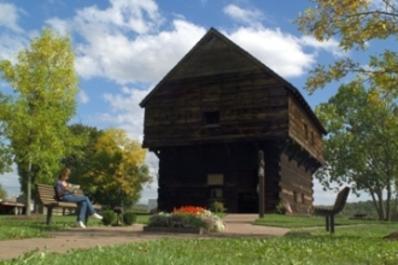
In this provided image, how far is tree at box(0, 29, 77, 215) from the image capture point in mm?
29641

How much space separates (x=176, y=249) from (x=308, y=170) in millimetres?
31810

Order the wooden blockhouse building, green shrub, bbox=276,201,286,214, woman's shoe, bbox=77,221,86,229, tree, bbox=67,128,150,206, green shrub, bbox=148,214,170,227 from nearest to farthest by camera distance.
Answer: woman's shoe, bbox=77,221,86,229, green shrub, bbox=148,214,170,227, green shrub, bbox=276,201,286,214, the wooden blockhouse building, tree, bbox=67,128,150,206

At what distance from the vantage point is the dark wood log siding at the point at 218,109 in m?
29.4

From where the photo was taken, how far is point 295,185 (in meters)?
34.1

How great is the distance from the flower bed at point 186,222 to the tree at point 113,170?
1881 inches

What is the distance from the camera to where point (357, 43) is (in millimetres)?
15188

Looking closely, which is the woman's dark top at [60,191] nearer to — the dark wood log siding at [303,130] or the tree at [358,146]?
the dark wood log siding at [303,130]

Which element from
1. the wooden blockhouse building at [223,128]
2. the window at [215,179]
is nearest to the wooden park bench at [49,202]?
the wooden blockhouse building at [223,128]

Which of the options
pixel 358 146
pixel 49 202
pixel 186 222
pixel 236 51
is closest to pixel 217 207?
pixel 236 51

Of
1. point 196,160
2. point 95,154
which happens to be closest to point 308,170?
point 196,160

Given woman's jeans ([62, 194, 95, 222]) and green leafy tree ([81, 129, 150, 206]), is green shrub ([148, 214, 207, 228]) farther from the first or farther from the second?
green leafy tree ([81, 129, 150, 206])

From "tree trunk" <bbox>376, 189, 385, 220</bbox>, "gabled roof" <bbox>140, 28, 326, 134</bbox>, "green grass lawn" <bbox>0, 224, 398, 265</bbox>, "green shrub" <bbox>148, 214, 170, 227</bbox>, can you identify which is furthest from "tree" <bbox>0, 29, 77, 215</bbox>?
"tree trunk" <bbox>376, 189, 385, 220</bbox>

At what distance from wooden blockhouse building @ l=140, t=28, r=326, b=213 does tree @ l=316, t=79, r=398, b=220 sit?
21.8m

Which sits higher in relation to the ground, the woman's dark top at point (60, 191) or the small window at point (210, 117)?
the small window at point (210, 117)
